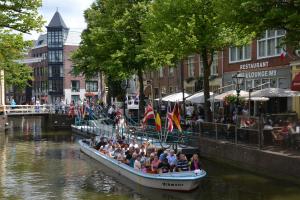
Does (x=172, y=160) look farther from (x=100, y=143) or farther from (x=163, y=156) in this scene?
(x=100, y=143)

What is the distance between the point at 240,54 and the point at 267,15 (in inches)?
746

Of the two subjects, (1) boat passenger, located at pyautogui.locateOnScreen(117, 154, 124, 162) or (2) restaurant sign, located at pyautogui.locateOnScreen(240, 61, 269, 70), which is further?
(2) restaurant sign, located at pyautogui.locateOnScreen(240, 61, 269, 70)

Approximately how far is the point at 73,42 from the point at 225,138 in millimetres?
77445

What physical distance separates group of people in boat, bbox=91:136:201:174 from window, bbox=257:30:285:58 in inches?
505

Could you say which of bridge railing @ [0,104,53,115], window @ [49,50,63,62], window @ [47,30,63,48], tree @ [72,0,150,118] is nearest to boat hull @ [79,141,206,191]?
tree @ [72,0,150,118]

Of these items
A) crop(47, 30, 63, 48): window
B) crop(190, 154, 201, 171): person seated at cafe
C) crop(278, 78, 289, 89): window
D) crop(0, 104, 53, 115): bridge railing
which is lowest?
crop(190, 154, 201, 171): person seated at cafe

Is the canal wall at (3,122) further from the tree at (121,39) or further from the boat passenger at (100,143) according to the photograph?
the boat passenger at (100,143)

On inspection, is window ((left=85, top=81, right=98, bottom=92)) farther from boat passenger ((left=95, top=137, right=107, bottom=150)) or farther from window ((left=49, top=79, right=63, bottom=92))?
boat passenger ((left=95, top=137, right=107, bottom=150))

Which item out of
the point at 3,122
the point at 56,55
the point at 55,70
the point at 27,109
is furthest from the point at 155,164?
the point at 56,55

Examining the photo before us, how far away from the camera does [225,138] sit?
25203 millimetres

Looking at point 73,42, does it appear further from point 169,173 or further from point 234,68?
point 169,173

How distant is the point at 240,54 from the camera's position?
3778cm

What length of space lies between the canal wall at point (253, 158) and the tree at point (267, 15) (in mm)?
4699

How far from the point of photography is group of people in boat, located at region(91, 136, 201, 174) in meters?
19.9
